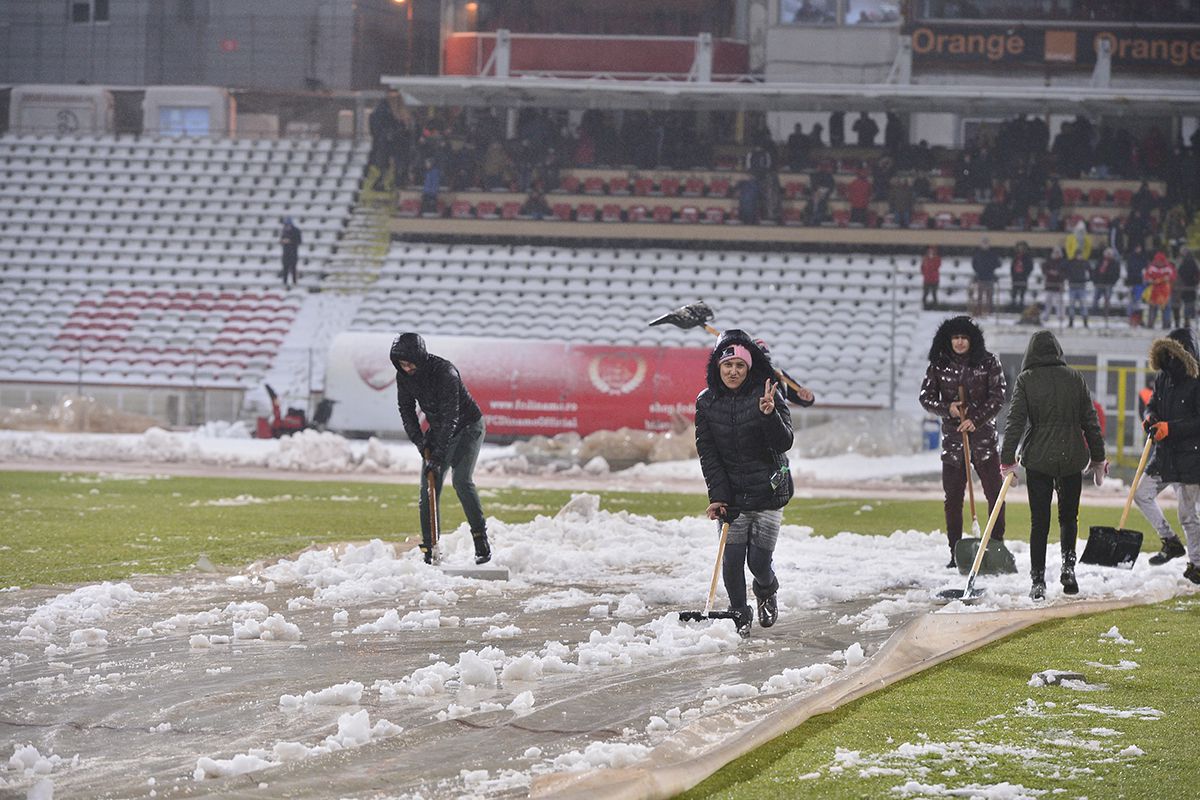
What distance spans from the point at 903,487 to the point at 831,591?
45.4ft

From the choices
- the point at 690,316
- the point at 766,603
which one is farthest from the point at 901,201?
the point at 766,603

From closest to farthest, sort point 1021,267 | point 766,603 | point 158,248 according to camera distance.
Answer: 1. point 766,603
2. point 1021,267
3. point 158,248

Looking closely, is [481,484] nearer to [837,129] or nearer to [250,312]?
[250,312]

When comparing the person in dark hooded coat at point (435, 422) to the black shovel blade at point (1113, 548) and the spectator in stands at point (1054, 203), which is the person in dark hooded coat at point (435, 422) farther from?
the spectator in stands at point (1054, 203)

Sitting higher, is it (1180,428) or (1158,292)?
(1158,292)

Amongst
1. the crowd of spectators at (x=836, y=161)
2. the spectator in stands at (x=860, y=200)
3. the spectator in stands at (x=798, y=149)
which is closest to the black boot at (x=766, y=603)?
the crowd of spectators at (x=836, y=161)

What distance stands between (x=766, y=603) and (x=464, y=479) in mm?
3546

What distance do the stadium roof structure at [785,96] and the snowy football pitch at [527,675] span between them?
101 ft

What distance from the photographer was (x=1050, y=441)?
1069 centimetres

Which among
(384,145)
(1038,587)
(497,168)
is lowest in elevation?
(1038,587)

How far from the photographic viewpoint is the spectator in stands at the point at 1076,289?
112 feet

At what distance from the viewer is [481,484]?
2392 cm

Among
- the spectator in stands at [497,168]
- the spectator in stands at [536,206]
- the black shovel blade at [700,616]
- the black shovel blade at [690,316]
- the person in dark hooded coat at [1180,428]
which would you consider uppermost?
the spectator in stands at [497,168]

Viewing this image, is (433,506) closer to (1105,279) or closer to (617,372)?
(617,372)
